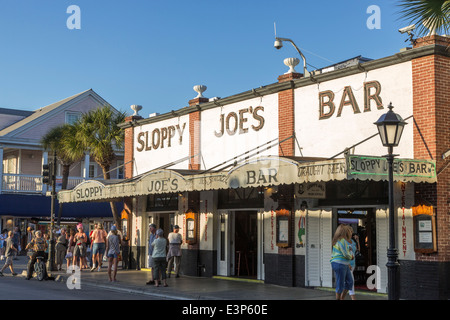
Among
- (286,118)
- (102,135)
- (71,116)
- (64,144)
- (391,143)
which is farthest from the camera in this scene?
(71,116)

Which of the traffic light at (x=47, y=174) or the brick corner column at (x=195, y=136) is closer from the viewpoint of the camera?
the brick corner column at (x=195, y=136)

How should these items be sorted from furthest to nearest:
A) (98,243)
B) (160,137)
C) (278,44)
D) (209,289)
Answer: (160,137) → (98,243) → (278,44) → (209,289)

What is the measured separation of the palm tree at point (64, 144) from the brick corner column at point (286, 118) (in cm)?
894

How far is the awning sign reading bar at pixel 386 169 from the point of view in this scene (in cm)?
1261

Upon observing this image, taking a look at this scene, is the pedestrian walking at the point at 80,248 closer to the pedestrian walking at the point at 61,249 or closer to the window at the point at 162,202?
the pedestrian walking at the point at 61,249

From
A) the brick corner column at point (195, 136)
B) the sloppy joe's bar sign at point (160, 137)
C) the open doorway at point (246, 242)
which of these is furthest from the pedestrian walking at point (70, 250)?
the open doorway at point (246, 242)

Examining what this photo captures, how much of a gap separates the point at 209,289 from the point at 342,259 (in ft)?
17.6

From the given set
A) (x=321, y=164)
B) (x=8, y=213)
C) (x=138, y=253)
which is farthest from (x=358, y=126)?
(x=8, y=213)

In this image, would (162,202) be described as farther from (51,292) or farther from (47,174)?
(51,292)

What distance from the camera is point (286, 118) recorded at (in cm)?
1755

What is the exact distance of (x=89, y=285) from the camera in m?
17.9

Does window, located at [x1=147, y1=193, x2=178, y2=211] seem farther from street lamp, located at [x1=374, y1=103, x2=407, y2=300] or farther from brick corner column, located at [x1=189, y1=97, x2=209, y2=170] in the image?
street lamp, located at [x1=374, y1=103, x2=407, y2=300]

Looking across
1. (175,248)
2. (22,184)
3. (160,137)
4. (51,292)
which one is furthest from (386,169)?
(22,184)

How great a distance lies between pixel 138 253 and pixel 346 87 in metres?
10.9
